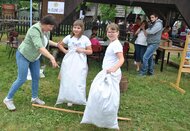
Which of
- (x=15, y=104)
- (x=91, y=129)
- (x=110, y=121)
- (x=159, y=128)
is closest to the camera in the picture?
(x=110, y=121)

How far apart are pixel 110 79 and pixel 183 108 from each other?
235 cm

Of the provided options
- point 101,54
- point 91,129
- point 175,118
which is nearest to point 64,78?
point 91,129

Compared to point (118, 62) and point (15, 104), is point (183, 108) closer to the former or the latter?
point (118, 62)

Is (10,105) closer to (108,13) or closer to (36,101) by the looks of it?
(36,101)

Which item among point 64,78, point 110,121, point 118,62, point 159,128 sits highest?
point 118,62

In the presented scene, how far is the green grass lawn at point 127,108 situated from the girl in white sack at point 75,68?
13.0 inches

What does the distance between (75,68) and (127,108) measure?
4.51 ft

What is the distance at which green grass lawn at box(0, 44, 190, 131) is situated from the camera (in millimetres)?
4074

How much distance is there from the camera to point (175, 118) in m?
4.77

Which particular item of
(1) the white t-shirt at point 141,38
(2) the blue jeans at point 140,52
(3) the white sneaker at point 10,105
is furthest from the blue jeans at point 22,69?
(2) the blue jeans at point 140,52

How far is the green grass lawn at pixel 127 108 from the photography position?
407 cm

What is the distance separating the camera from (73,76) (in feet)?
14.3

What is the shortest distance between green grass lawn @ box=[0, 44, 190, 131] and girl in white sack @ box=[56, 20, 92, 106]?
33cm

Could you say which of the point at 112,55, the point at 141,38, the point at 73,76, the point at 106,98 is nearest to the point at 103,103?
the point at 106,98
